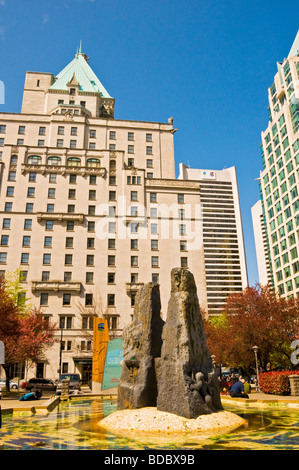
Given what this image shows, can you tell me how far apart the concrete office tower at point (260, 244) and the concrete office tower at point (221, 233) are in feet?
23.8

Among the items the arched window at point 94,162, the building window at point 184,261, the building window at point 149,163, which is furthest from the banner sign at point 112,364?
the building window at point 149,163

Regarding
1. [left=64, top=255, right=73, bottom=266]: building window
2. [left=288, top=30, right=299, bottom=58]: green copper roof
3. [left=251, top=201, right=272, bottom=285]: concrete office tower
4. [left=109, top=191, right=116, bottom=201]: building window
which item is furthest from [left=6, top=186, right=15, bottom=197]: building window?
[left=251, top=201, right=272, bottom=285]: concrete office tower

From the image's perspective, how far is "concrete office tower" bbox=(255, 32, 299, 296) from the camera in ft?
239

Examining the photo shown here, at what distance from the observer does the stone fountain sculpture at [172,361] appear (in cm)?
1145

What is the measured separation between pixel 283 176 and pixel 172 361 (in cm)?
7478

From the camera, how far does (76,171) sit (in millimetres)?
60375

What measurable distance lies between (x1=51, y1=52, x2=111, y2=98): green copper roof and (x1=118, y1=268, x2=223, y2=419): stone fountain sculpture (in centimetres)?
6886

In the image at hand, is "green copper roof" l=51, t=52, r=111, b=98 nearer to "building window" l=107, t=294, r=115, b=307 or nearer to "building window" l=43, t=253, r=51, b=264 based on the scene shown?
"building window" l=43, t=253, r=51, b=264

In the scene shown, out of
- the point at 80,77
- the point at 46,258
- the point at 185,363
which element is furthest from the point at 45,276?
the point at 80,77
